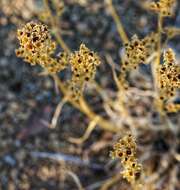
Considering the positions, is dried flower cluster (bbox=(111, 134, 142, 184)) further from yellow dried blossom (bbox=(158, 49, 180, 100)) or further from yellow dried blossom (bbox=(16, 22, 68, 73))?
yellow dried blossom (bbox=(16, 22, 68, 73))

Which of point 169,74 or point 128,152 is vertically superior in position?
point 169,74

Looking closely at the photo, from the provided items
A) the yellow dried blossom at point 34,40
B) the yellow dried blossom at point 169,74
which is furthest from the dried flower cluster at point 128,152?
the yellow dried blossom at point 34,40

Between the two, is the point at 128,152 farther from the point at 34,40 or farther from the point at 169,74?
the point at 34,40

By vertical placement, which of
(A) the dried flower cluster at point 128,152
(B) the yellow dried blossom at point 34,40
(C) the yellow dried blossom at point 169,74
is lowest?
(A) the dried flower cluster at point 128,152

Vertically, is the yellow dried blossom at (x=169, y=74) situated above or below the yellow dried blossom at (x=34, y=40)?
below

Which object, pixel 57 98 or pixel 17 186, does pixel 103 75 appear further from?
pixel 17 186

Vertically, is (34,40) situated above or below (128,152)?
above

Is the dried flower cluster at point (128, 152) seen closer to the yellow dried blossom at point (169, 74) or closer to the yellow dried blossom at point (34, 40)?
the yellow dried blossom at point (169, 74)

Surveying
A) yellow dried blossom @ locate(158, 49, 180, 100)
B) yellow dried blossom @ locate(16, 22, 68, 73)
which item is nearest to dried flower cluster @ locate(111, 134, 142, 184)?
yellow dried blossom @ locate(158, 49, 180, 100)

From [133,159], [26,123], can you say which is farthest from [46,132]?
[133,159]

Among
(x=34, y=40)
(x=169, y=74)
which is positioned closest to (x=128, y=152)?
(x=169, y=74)

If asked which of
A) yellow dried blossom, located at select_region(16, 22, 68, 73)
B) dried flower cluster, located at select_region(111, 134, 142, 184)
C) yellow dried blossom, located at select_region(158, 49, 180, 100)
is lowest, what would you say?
dried flower cluster, located at select_region(111, 134, 142, 184)
